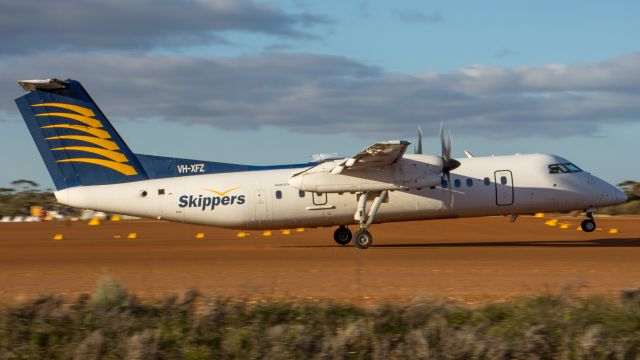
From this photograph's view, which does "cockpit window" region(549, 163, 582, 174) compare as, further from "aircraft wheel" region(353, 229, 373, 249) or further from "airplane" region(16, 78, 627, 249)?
"aircraft wheel" region(353, 229, 373, 249)

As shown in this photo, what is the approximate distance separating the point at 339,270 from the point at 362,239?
7784 millimetres

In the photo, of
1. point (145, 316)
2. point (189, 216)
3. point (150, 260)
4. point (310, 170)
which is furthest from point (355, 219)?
point (145, 316)

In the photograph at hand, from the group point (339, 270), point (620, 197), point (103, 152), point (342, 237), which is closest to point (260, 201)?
point (342, 237)

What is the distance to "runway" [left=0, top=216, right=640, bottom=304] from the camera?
14766mm

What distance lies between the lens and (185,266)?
21.0 metres

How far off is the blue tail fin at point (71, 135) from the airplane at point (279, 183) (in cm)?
3

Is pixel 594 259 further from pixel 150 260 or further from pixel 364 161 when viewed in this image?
pixel 150 260

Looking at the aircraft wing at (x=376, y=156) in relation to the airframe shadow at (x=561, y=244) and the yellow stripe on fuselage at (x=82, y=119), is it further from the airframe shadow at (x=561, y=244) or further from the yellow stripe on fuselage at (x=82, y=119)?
the yellow stripe on fuselage at (x=82, y=119)

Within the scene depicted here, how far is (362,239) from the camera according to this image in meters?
27.1

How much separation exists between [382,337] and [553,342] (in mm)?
2018

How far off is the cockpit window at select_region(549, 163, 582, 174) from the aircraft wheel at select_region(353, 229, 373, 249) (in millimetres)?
7213

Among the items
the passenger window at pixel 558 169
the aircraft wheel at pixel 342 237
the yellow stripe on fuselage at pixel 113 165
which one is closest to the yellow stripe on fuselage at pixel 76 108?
the yellow stripe on fuselage at pixel 113 165

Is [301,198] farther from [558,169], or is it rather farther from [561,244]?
[561,244]

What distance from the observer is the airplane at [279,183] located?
2680 cm
